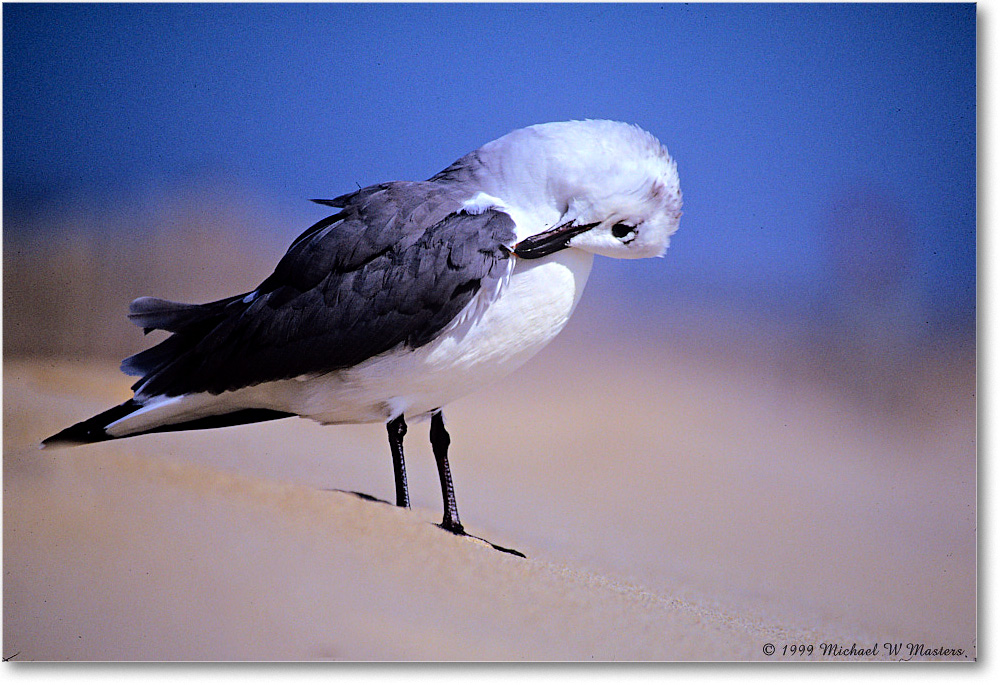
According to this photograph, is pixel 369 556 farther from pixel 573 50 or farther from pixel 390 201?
pixel 573 50

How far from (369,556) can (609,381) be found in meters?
0.75

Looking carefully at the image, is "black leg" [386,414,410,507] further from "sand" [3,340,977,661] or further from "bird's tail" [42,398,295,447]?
"bird's tail" [42,398,295,447]

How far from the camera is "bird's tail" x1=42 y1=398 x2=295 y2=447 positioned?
2.18m

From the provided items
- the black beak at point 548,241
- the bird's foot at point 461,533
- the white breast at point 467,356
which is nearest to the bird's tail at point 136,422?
the white breast at point 467,356

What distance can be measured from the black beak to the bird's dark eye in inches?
2.0

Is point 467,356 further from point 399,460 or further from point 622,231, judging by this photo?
point 622,231

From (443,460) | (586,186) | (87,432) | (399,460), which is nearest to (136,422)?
(87,432)

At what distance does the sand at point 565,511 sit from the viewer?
2156 mm

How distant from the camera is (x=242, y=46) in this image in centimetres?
235

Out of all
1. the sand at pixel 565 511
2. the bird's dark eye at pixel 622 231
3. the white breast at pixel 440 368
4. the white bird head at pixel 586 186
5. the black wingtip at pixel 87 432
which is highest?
the white bird head at pixel 586 186

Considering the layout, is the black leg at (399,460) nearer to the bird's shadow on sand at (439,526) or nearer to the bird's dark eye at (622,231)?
the bird's shadow on sand at (439,526)

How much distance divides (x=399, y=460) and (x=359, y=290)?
1.46ft

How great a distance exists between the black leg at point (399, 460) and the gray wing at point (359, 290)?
22 cm

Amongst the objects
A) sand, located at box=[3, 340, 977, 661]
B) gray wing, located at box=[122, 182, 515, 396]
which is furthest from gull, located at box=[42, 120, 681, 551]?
sand, located at box=[3, 340, 977, 661]
